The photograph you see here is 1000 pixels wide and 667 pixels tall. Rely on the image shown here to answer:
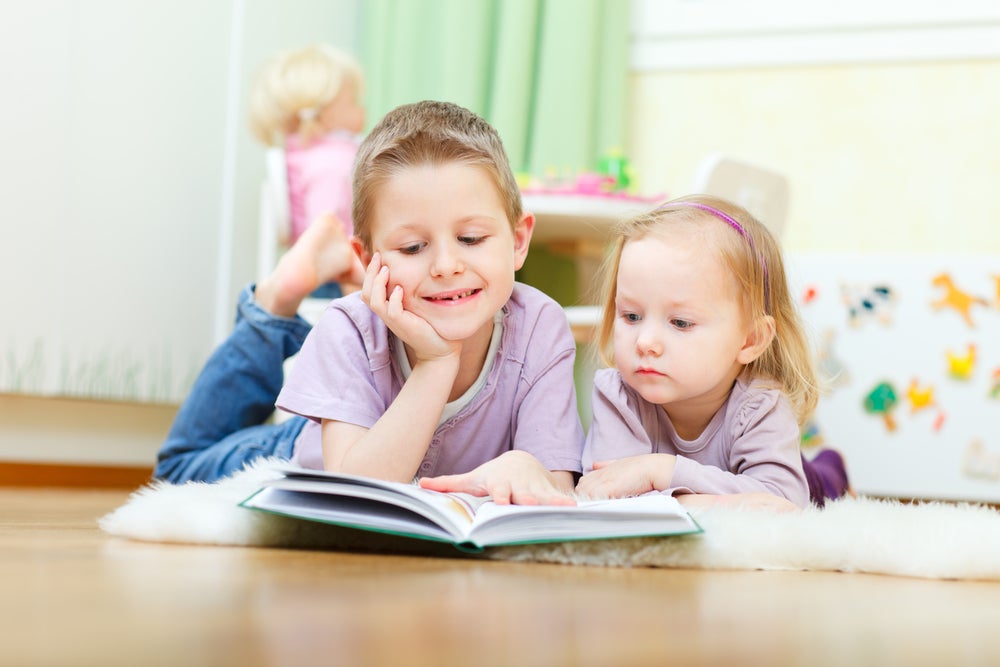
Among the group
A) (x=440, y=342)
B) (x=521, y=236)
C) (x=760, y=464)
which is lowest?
(x=760, y=464)

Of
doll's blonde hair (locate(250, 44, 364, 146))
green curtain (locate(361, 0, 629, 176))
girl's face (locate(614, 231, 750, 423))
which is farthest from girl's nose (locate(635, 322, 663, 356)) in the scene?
green curtain (locate(361, 0, 629, 176))

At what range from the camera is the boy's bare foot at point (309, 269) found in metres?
1.47

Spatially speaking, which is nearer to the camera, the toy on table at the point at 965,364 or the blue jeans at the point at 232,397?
the blue jeans at the point at 232,397

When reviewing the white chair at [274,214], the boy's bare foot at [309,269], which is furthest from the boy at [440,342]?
the white chair at [274,214]

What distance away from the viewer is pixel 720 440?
1.19m

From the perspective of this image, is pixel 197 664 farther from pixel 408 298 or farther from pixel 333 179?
pixel 333 179

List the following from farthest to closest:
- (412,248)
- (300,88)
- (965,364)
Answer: (300,88) → (965,364) → (412,248)

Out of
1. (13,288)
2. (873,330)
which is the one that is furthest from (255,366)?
(873,330)

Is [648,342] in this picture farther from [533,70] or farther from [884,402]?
[533,70]

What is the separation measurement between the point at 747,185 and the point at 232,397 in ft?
3.50

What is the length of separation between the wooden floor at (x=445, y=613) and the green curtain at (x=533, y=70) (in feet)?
6.77

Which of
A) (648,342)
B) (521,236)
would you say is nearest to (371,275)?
(521,236)

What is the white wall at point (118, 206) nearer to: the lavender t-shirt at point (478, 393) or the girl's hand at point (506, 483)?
the lavender t-shirt at point (478, 393)

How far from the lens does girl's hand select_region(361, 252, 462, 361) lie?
1.03m
